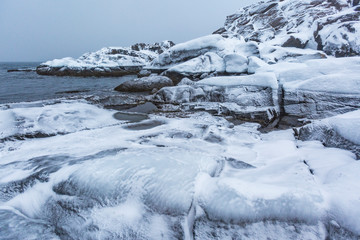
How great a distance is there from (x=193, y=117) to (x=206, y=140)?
1.79 m

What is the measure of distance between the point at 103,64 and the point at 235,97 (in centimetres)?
3069

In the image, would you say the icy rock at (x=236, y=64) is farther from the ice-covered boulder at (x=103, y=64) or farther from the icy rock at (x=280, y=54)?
the ice-covered boulder at (x=103, y=64)

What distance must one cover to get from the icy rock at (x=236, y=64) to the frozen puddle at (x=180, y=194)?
332 inches

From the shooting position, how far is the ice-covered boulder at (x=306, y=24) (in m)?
14.7

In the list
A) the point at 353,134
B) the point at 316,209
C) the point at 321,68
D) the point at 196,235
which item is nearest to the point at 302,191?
the point at 316,209

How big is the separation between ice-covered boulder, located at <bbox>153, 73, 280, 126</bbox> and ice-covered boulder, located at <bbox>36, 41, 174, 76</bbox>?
22897 mm

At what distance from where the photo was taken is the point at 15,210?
6.00 feet

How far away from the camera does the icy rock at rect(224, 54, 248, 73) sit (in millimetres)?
10570

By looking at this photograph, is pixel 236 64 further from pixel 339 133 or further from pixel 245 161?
pixel 245 161

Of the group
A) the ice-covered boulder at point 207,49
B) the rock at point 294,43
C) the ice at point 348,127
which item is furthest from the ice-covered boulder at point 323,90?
the rock at point 294,43

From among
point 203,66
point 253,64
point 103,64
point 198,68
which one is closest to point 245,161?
point 253,64

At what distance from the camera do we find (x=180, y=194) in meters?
1.77

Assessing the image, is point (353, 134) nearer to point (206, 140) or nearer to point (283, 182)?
point (283, 182)

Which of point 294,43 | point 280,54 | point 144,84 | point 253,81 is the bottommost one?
point 144,84
